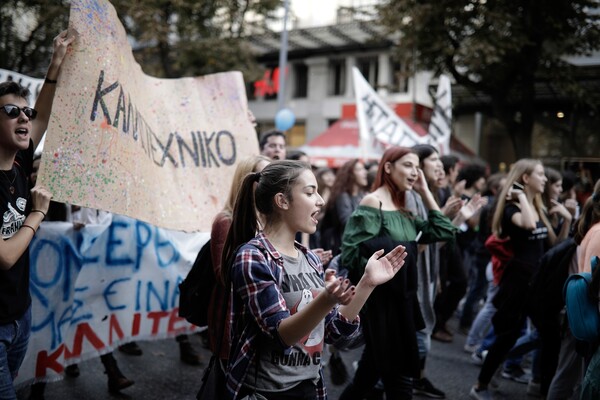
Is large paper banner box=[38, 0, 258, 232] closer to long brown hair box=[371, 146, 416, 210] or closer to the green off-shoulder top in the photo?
the green off-shoulder top

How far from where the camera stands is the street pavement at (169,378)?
4.42 metres

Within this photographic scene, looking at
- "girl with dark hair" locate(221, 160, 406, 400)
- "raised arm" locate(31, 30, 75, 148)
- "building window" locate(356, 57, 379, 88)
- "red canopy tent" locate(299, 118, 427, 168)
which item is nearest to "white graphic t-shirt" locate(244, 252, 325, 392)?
"girl with dark hair" locate(221, 160, 406, 400)

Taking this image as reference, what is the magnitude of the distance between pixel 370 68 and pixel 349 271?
63.2 feet

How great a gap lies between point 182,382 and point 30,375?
1.26 meters

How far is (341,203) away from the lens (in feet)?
20.7

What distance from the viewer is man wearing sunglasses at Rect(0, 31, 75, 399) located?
256cm

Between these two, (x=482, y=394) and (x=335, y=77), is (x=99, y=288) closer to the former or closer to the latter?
(x=482, y=394)

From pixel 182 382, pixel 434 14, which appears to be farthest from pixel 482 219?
pixel 434 14

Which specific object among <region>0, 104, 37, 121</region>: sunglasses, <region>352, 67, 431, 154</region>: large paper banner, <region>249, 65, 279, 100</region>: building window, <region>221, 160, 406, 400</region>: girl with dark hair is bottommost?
<region>221, 160, 406, 400</region>: girl with dark hair

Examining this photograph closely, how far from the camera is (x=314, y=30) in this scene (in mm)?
22016

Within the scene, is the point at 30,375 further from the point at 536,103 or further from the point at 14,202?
the point at 536,103

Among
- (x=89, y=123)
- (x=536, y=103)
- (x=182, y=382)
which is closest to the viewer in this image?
(x=89, y=123)

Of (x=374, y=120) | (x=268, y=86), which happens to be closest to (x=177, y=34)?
(x=268, y=86)

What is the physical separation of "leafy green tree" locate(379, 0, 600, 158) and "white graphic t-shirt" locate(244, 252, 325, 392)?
1087 cm
